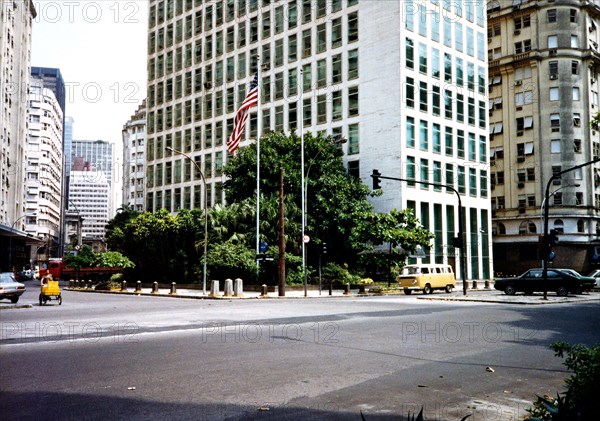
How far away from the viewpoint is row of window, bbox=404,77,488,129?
52156 millimetres

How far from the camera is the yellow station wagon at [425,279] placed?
3619 cm

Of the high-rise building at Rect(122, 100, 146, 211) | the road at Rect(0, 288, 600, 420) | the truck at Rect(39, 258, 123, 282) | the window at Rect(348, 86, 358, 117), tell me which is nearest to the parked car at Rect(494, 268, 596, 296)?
the road at Rect(0, 288, 600, 420)

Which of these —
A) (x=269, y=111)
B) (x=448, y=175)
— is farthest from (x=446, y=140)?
(x=269, y=111)

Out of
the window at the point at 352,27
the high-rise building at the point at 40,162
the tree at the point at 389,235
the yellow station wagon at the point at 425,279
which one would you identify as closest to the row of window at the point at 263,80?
the window at the point at 352,27

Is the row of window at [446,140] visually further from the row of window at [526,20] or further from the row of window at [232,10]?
the row of window at [526,20]

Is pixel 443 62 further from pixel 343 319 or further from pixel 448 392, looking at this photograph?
Answer: pixel 448 392

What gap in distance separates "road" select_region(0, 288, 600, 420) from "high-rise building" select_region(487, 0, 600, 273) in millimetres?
51924

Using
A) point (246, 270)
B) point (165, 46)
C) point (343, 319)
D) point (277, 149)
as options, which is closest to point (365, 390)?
point (343, 319)

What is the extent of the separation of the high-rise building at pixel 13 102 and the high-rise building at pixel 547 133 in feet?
205

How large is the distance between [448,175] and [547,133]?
58.6 feet

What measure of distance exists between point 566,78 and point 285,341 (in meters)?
63.3

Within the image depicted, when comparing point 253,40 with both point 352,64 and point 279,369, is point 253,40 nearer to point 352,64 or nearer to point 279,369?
point 352,64

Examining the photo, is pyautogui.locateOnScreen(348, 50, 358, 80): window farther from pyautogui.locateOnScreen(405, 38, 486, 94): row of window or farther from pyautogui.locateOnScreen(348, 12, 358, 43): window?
pyautogui.locateOnScreen(405, 38, 486, 94): row of window

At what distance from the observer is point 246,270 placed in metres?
41.0
